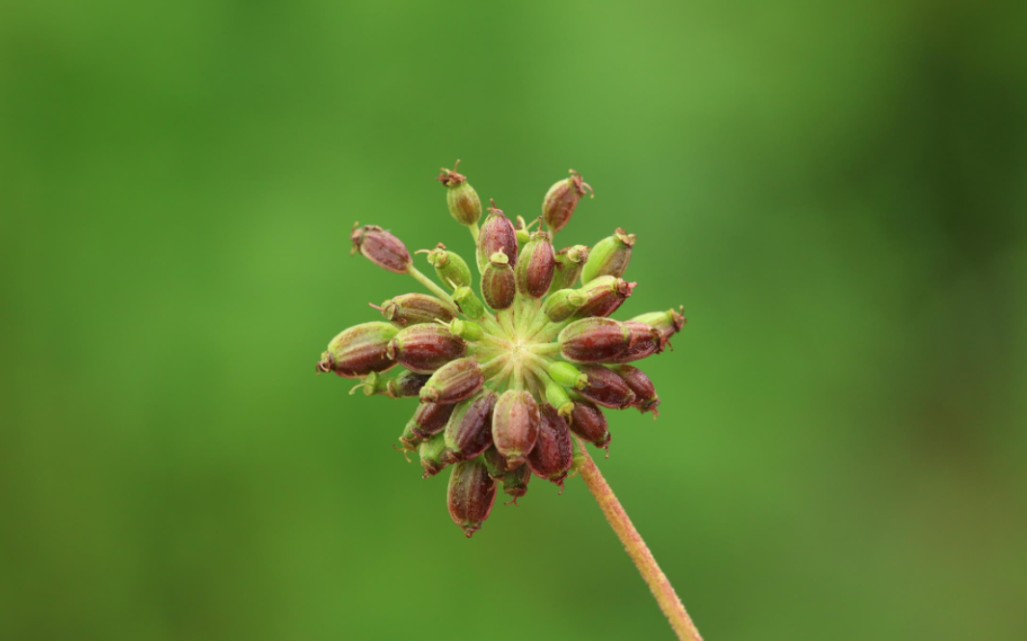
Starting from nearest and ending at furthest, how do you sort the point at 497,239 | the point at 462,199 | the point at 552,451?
1. the point at 552,451
2. the point at 497,239
3. the point at 462,199

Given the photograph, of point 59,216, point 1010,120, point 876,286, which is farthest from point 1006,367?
point 59,216

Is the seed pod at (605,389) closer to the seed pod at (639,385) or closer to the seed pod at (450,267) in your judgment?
the seed pod at (639,385)

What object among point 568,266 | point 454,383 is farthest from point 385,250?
point 454,383

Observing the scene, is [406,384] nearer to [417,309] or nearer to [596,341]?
[417,309]

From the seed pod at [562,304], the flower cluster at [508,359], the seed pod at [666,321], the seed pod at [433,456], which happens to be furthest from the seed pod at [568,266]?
the seed pod at [433,456]

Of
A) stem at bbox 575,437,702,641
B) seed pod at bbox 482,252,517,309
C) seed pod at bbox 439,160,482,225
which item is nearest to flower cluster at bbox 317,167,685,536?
seed pod at bbox 482,252,517,309

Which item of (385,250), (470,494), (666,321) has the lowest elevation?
(470,494)
